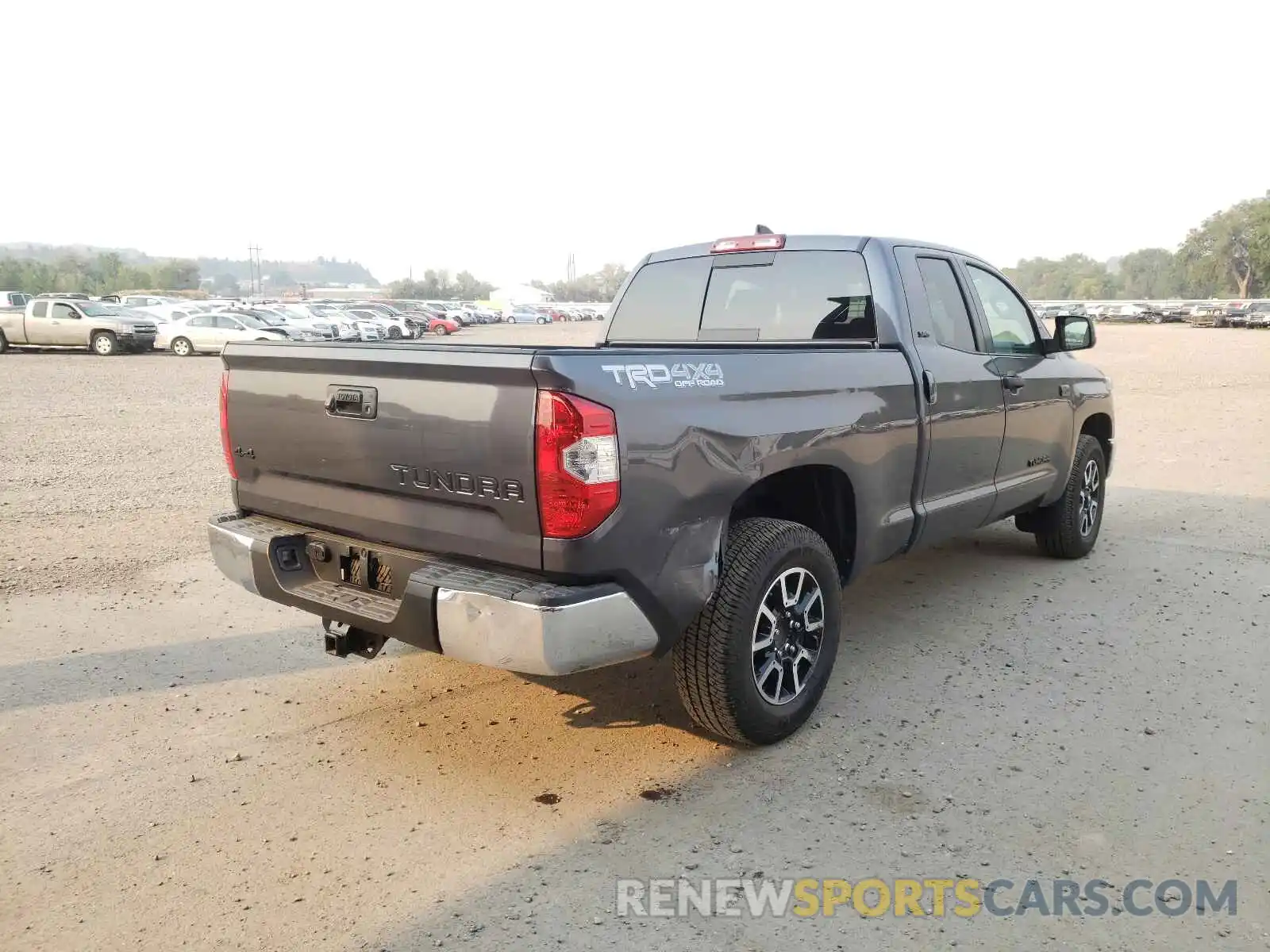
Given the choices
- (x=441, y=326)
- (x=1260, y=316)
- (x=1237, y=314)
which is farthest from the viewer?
(x=1237, y=314)

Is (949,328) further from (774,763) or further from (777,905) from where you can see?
(777,905)

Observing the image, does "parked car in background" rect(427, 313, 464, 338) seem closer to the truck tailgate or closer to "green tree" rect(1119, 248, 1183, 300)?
the truck tailgate

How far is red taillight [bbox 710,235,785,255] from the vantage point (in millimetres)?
4957

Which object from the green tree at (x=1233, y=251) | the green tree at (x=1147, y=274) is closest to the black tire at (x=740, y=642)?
the green tree at (x=1233, y=251)

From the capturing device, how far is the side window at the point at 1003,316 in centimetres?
548

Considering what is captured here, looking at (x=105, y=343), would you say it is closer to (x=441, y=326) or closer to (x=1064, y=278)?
(x=441, y=326)

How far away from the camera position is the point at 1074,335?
19.7 feet

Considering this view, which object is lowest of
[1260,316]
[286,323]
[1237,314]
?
[286,323]

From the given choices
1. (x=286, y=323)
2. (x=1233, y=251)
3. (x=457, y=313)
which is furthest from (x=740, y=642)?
(x=1233, y=251)

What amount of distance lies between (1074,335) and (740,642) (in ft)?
11.9

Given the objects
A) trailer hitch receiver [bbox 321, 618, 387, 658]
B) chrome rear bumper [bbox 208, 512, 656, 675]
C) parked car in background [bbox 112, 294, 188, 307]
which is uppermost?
parked car in background [bbox 112, 294, 188, 307]

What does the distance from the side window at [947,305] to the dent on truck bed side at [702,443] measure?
2.61 feet
